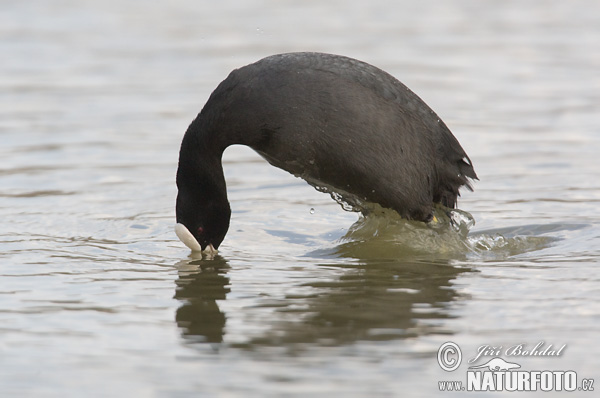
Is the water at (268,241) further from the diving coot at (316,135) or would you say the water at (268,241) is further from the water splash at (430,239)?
the diving coot at (316,135)

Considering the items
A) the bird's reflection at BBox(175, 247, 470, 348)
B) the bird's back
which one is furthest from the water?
the bird's back

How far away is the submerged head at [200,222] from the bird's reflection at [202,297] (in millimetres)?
162

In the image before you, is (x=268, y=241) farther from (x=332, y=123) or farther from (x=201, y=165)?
(x=332, y=123)

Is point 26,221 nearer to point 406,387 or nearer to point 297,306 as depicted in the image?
point 297,306

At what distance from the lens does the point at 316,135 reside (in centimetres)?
552

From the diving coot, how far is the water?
288mm

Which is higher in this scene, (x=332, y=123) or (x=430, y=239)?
(x=332, y=123)

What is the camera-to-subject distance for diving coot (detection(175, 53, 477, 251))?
552 cm

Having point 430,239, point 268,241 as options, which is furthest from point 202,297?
point 430,239

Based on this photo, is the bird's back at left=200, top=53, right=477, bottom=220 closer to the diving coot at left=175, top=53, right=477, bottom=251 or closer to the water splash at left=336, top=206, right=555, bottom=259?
the diving coot at left=175, top=53, right=477, bottom=251

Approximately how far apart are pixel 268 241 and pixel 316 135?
89cm

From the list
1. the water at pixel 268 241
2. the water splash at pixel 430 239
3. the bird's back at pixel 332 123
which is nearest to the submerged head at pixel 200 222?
the water at pixel 268 241

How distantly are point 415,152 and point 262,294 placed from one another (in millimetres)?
1425

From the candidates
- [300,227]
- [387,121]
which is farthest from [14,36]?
[387,121]
